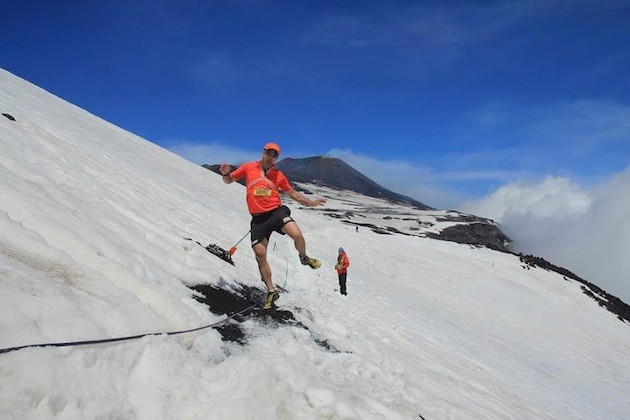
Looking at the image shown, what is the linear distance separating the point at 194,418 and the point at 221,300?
3.42m

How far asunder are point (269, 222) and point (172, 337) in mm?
3254

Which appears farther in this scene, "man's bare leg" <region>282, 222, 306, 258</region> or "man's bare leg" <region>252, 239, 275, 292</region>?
"man's bare leg" <region>252, 239, 275, 292</region>

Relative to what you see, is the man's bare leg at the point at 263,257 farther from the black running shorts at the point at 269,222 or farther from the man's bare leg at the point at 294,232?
the man's bare leg at the point at 294,232

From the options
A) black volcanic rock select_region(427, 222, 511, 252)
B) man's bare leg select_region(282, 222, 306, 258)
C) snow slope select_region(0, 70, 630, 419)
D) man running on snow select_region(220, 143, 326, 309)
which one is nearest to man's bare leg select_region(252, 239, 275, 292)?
man running on snow select_region(220, 143, 326, 309)

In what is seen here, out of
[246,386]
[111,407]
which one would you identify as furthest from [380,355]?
[111,407]

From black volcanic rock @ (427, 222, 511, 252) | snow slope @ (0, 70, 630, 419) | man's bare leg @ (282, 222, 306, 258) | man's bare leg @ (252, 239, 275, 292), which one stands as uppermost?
black volcanic rock @ (427, 222, 511, 252)

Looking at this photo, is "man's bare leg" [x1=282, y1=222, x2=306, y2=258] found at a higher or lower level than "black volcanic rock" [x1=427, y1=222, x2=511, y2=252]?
lower

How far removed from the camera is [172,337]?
4457 millimetres

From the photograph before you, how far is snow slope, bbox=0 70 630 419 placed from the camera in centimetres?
343

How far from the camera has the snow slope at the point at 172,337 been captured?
3430 mm

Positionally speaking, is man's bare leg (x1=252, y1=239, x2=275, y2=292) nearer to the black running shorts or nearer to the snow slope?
the black running shorts

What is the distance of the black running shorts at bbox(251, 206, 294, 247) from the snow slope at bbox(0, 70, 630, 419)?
113cm

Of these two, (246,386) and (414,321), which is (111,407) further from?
(414,321)

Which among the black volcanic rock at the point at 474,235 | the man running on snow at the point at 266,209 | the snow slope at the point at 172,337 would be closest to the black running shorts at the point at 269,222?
the man running on snow at the point at 266,209
